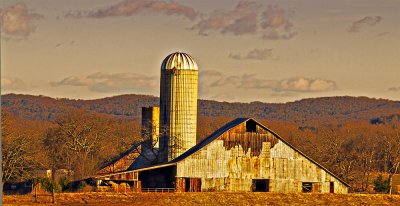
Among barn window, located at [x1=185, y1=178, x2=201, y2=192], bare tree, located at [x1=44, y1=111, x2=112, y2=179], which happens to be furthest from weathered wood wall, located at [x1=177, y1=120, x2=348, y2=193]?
bare tree, located at [x1=44, y1=111, x2=112, y2=179]

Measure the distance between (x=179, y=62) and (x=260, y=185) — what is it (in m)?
9.47

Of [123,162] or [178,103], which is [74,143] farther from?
[178,103]

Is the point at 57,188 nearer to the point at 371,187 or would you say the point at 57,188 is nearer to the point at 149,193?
the point at 149,193

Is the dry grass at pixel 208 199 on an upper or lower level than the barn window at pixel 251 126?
lower

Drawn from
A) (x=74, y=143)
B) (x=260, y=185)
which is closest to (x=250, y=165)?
(x=260, y=185)

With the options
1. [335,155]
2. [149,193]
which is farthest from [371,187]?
[149,193]

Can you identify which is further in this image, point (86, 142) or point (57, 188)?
point (86, 142)

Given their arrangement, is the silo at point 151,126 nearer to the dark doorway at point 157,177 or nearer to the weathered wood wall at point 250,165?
the dark doorway at point 157,177

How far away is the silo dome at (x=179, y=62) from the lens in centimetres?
5644

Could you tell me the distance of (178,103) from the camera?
5584 centimetres

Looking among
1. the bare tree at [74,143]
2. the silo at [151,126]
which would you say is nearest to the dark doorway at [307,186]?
the silo at [151,126]

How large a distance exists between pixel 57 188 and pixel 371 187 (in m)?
24.2

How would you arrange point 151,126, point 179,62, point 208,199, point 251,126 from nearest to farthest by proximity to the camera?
point 208,199, point 251,126, point 179,62, point 151,126

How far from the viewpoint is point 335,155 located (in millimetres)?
62188
